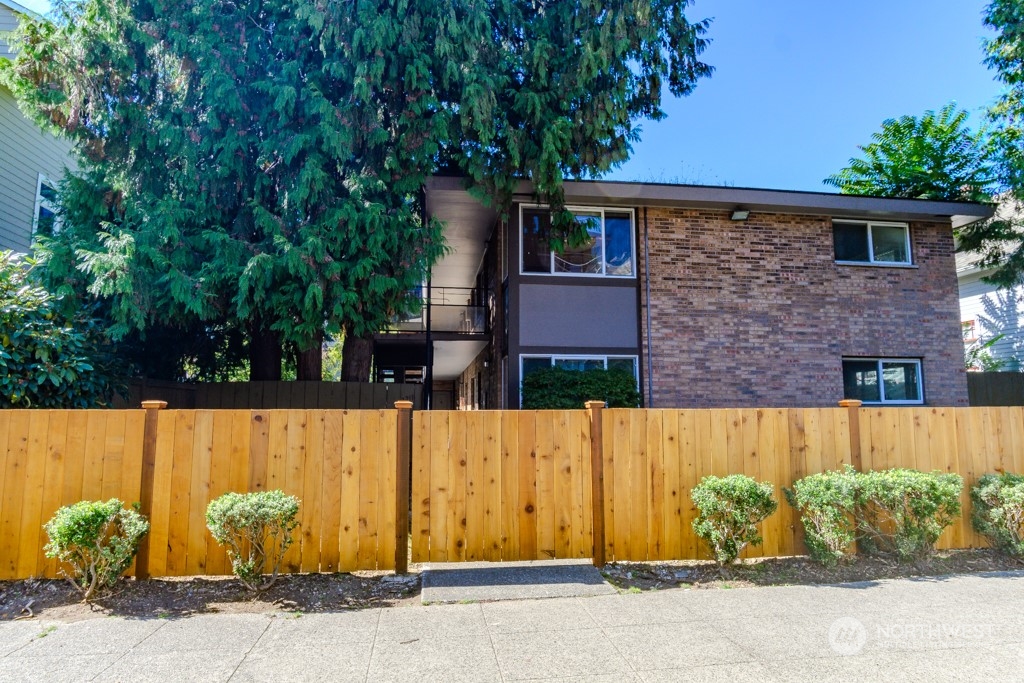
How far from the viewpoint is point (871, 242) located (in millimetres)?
12125

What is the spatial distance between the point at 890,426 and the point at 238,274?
8.22 m

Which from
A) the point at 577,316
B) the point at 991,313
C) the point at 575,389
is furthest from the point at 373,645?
the point at 991,313

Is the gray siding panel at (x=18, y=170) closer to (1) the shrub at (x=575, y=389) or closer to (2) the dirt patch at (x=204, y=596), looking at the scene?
(2) the dirt patch at (x=204, y=596)

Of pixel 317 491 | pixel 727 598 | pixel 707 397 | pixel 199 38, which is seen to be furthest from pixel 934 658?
pixel 199 38

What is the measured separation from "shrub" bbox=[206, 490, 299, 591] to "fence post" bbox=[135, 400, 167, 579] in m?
0.69

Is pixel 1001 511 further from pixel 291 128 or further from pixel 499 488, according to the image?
pixel 291 128

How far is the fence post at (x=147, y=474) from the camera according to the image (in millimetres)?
5523

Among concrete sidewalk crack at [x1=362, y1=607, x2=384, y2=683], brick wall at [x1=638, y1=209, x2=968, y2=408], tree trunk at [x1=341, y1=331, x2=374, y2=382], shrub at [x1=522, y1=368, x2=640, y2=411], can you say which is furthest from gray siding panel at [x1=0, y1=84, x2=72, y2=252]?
brick wall at [x1=638, y1=209, x2=968, y2=408]

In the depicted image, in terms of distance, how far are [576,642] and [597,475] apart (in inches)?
78.6

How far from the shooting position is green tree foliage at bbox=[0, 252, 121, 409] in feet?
22.3

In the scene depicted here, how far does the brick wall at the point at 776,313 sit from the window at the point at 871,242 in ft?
0.75

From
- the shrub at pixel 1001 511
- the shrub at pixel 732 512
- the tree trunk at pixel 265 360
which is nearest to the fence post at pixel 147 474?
the shrub at pixel 732 512

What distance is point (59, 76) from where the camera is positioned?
8461 mm

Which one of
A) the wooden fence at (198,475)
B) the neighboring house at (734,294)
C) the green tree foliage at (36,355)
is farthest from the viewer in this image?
the neighboring house at (734,294)
